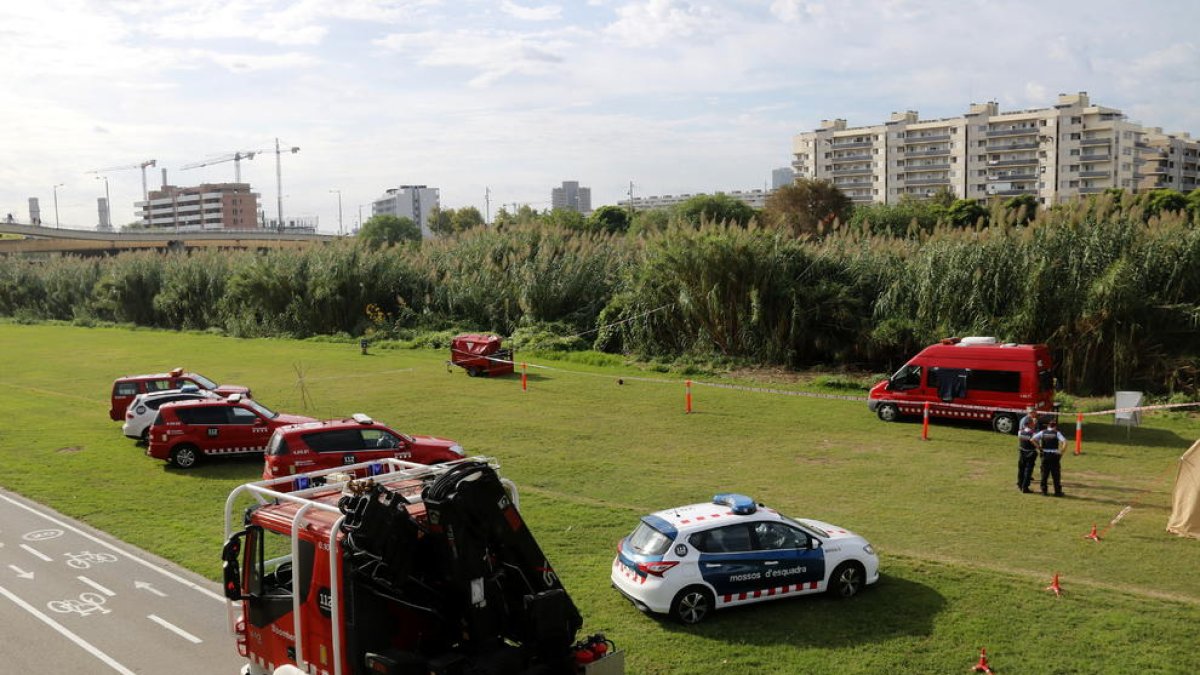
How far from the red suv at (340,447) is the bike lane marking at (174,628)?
20.1 feet

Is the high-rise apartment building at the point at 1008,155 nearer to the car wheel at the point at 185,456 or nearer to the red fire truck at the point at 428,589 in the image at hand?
the car wheel at the point at 185,456

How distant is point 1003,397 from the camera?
24875 mm

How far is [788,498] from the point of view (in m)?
18.6

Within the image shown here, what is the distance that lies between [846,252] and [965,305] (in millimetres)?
7180

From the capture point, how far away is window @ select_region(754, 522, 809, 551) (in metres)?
12.8

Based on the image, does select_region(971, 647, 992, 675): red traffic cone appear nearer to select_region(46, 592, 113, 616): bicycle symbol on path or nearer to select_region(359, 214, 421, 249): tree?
select_region(46, 592, 113, 616): bicycle symbol on path

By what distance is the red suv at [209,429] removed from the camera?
22.1 m

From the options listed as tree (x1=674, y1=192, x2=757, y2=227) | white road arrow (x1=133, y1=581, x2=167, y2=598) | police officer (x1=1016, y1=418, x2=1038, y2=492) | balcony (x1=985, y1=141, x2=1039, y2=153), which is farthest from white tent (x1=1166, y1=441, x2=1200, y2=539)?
balcony (x1=985, y1=141, x2=1039, y2=153)

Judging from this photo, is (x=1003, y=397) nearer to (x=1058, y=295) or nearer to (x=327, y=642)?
(x=1058, y=295)

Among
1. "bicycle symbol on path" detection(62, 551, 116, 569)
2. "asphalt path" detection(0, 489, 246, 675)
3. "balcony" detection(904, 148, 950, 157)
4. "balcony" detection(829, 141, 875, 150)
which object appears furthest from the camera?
"balcony" detection(829, 141, 875, 150)

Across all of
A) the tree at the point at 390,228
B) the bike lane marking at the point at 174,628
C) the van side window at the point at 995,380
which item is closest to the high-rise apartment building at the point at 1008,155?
the tree at the point at 390,228

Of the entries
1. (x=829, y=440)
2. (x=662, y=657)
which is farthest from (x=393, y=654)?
(x=829, y=440)

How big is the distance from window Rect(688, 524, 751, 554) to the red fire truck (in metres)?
3.62

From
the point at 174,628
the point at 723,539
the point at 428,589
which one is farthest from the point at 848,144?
the point at 428,589
